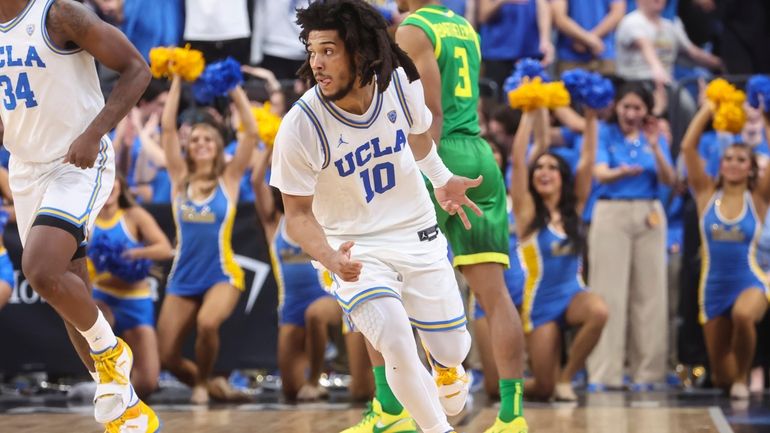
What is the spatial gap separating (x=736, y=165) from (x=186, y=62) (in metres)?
4.17

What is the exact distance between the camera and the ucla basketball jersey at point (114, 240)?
9602mm

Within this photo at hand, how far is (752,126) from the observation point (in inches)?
441

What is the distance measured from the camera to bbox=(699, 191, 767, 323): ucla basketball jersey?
33.0 ft

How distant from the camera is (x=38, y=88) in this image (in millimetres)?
6043

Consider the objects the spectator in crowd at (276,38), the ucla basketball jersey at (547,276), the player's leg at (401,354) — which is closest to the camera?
the player's leg at (401,354)

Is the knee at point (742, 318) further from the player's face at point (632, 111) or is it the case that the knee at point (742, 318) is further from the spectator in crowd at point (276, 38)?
the spectator in crowd at point (276, 38)

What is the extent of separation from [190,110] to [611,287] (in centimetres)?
372

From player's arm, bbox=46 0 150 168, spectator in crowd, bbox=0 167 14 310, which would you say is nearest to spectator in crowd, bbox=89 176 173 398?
spectator in crowd, bbox=0 167 14 310

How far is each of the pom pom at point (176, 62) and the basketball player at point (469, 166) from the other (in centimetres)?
307

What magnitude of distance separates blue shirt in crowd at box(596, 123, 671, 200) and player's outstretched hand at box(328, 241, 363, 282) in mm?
5753

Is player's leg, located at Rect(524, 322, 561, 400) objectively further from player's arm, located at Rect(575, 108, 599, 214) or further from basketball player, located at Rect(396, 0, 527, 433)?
basketball player, located at Rect(396, 0, 527, 433)

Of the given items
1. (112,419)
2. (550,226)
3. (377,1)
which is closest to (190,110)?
(377,1)

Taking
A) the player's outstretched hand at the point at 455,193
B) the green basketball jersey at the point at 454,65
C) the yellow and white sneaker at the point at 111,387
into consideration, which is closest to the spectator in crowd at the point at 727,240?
the green basketball jersey at the point at 454,65

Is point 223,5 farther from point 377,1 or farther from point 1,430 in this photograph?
point 1,430
